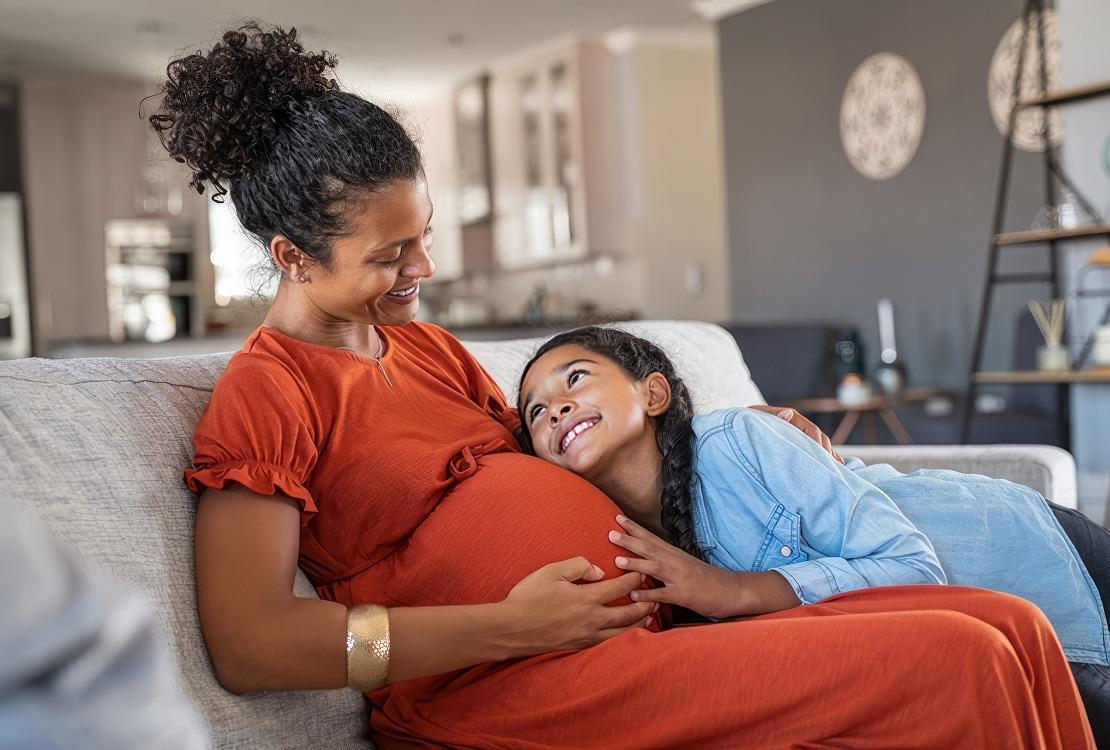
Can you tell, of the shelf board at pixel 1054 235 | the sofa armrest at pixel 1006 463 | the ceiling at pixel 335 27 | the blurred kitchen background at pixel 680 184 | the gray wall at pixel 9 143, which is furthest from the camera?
the gray wall at pixel 9 143

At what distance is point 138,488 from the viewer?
1.19 metres

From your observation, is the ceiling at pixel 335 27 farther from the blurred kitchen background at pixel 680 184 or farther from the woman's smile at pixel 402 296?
the woman's smile at pixel 402 296

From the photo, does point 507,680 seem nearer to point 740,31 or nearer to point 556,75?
point 740,31

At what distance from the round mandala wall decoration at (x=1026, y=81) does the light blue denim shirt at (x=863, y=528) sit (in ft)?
12.8

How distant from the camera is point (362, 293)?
52.2 inches

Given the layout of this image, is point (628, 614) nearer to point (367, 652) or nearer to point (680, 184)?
point (367, 652)

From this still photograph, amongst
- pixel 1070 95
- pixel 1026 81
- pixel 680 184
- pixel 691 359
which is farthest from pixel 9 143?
pixel 691 359

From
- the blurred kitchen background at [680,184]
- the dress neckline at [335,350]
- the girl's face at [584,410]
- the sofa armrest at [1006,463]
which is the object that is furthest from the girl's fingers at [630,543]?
the blurred kitchen background at [680,184]

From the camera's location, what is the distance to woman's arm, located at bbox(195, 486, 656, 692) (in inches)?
42.8

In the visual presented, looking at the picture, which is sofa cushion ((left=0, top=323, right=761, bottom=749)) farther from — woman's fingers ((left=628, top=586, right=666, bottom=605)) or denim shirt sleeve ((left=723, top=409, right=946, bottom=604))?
denim shirt sleeve ((left=723, top=409, right=946, bottom=604))

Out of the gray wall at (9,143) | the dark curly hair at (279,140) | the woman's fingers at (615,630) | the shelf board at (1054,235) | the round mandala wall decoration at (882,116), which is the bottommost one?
the woman's fingers at (615,630)

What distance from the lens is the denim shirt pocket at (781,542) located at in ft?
4.30

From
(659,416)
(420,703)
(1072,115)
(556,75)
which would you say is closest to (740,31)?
(556,75)

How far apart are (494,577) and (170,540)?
363 mm
